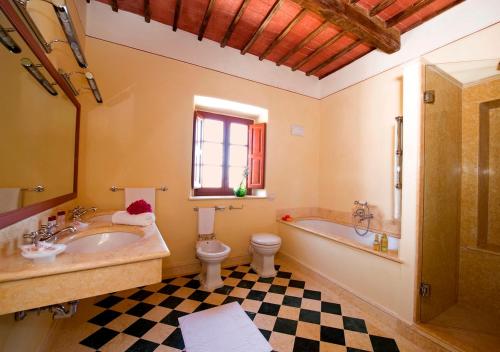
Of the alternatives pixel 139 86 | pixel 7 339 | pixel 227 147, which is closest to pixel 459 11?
pixel 227 147

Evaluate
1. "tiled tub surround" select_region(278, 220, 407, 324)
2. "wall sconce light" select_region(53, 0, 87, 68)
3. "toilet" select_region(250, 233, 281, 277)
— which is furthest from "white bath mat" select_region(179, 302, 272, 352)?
"wall sconce light" select_region(53, 0, 87, 68)

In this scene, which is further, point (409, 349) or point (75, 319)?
point (75, 319)

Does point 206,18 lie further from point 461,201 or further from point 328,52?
point 461,201

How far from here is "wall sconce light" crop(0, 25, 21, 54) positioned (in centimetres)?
83

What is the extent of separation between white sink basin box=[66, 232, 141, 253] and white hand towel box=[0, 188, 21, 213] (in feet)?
1.32

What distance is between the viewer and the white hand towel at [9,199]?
2.83 ft

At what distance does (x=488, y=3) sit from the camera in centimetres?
173

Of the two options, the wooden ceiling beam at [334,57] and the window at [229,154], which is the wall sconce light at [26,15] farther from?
the wooden ceiling beam at [334,57]

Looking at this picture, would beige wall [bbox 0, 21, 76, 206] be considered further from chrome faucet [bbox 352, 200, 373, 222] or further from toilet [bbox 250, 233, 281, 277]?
chrome faucet [bbox 352, 200, 373, 222]

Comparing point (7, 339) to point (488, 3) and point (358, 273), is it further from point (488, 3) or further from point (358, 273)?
point (488, 3)

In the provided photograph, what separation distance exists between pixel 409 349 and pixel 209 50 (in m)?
3.50

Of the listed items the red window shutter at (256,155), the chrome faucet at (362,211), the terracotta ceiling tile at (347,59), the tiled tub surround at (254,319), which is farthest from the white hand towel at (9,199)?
the terracotta ceiling tile at (347,59)

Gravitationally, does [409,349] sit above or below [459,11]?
below

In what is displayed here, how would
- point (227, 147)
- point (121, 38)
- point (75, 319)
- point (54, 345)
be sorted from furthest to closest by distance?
point (227, 147), point (121, 38), point (75, 319), point (54, 345)
